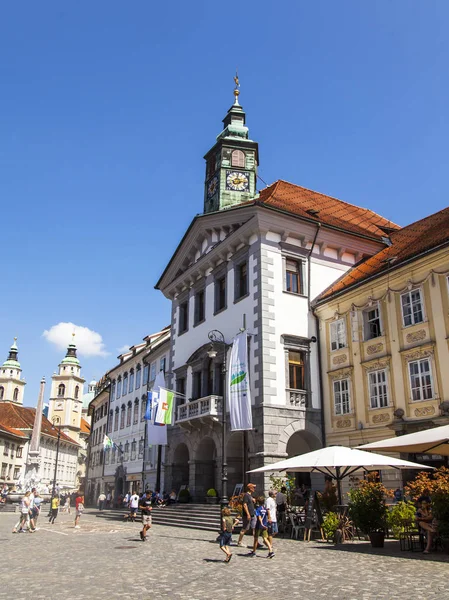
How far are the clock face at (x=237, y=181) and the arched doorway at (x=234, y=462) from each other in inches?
602

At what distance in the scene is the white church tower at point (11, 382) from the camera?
12494cm

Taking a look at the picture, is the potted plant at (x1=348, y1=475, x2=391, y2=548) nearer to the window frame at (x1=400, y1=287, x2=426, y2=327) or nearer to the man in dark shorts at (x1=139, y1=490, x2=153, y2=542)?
the man in dark shorts at (x1=139, y1=490, x2=153, y2=542)

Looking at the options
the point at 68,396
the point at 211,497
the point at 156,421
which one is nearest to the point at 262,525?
the point at 211,497

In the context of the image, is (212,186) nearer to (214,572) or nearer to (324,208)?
(324,208)

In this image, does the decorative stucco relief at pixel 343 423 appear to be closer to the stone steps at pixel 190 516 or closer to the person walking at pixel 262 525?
the stone steps at pixel 190 516

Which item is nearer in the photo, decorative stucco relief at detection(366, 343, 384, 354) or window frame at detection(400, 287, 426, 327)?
window frame at detection(400, 287, 426, 327)

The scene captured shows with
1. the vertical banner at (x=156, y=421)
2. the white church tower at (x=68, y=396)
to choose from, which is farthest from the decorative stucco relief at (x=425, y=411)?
the white church tower at (x=68, y=396)

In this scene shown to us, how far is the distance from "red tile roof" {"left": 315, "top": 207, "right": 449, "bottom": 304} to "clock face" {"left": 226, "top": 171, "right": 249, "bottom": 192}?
8823 millimetres

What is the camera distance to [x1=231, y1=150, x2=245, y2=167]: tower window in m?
34.6

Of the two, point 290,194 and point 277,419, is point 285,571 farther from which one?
point 290,194

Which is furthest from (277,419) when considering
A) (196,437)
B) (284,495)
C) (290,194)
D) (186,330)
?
(290,194)

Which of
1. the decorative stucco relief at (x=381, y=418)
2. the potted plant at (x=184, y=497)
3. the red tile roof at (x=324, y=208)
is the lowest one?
the potted plant at (x=184, y=497)

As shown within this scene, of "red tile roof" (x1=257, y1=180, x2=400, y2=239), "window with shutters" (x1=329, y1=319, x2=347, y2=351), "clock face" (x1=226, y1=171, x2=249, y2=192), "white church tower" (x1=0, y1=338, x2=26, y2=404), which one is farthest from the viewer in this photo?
"white church tower" (x1=0, y1=338, x2=26, y2=404)

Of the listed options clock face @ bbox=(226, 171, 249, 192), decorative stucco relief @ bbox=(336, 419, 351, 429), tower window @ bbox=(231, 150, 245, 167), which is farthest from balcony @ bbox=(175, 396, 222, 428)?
tower window @ bbox=(231, 150, 245, 167)
